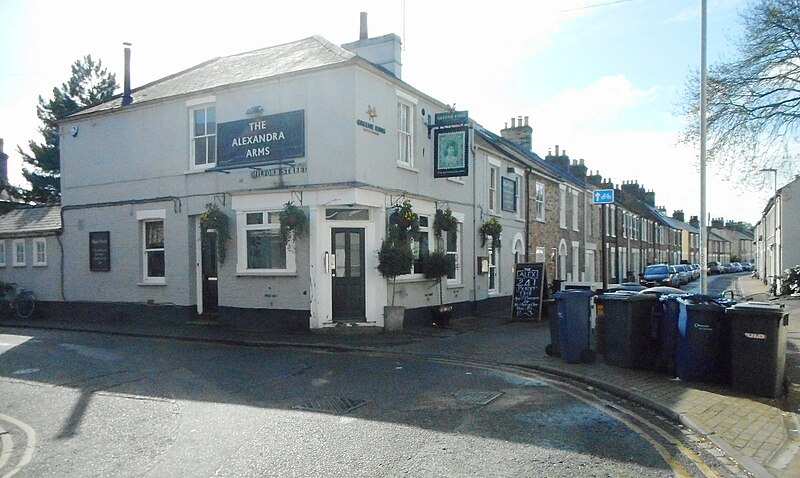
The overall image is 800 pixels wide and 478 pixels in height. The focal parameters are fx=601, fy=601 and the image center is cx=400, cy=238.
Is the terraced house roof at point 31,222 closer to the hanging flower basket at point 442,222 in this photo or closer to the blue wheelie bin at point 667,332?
the hanging flower basket at point 442,222

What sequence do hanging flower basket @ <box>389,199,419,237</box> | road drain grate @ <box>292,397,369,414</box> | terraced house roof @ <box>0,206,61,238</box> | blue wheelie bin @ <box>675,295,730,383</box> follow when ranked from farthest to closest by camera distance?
terraced house roof @ <box>0,206,61,238</box> < hanging flower basket @ <box>389,199,419,237</box> < blue wheelie bin @ <box>675,295,730,383</box> < road drain grate @ <box>292,397,369,414</box>

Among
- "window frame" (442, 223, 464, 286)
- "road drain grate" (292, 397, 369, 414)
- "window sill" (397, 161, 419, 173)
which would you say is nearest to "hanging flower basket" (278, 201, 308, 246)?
"window sill" (397, 161, 419, 173)

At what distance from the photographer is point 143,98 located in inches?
712

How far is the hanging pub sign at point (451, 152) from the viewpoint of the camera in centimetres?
1655

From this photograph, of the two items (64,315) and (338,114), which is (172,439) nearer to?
(338,114)

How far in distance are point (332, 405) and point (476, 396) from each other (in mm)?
1962

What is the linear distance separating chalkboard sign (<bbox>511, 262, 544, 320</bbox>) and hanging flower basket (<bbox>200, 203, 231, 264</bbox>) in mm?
8670

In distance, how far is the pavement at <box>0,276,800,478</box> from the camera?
6148mm

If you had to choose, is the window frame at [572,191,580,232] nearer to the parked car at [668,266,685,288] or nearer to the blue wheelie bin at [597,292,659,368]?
the parked car at [668,266,685,288]

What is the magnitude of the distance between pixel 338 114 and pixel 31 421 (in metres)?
9.28

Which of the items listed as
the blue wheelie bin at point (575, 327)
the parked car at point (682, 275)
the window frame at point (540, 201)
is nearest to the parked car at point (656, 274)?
the parked car at point (682, 275)

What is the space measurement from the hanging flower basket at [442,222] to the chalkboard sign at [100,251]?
32.3 ft

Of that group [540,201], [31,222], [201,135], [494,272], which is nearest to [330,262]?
[201,135]

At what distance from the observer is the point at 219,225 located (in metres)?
15.3
